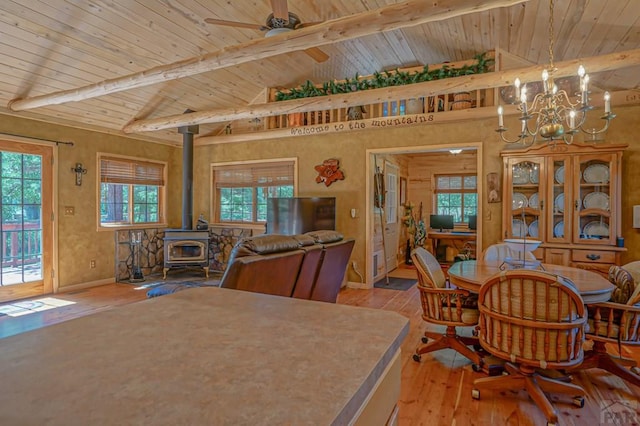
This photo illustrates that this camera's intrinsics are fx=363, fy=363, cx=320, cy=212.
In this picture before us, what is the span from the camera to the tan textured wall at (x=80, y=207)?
5.44m

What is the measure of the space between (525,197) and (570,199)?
0.47 m

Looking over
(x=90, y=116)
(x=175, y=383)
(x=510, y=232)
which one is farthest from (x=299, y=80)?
(x=175, y=383)

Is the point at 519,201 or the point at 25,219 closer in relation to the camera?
the point at 519,201

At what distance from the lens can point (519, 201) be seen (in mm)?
4566

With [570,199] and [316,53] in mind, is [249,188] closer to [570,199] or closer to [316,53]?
[316,53]

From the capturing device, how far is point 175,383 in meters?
0.72

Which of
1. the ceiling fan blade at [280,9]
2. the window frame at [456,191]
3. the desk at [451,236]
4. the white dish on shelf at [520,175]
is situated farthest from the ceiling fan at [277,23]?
the window frame at [456,191]

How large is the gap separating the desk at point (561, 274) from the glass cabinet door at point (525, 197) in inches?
51.3

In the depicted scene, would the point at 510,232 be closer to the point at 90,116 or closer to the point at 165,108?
the point at 165,108

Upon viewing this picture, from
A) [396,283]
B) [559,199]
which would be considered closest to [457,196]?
[396,283]

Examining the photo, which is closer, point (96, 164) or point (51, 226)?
point (51, 226)

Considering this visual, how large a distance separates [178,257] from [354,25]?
4922mm

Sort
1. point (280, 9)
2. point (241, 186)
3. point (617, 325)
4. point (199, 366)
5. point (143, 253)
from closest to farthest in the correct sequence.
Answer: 1. point (199, 366)
2. point (617, 325)
3. point (280, 9)
4. point (143, 253)
5. point (241, 186)

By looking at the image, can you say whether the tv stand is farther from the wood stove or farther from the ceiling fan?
the ceiling fan
